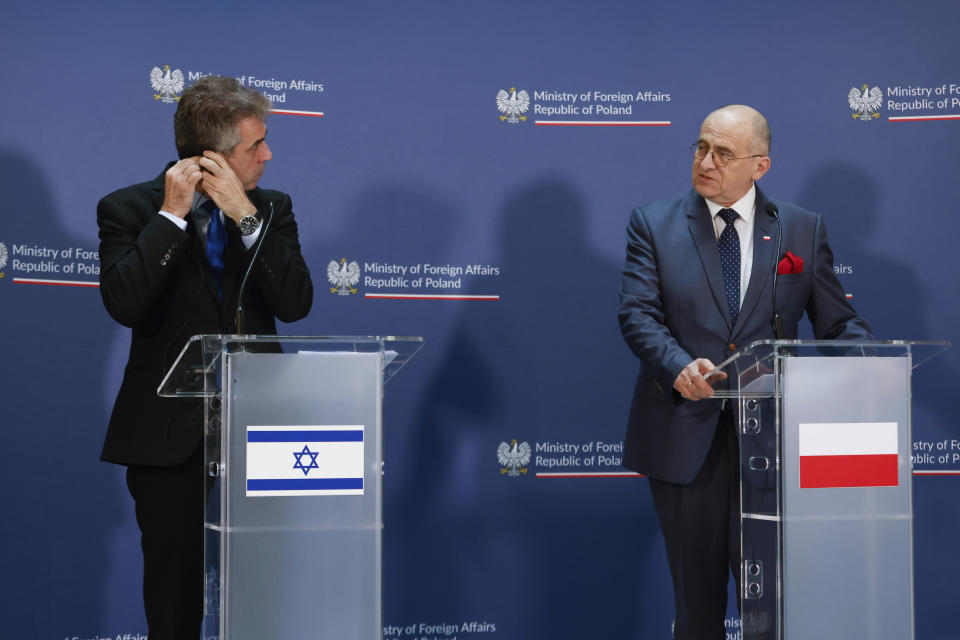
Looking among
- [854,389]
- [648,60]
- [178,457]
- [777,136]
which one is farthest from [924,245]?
[178,457]

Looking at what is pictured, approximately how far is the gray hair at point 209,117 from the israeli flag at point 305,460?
101cm

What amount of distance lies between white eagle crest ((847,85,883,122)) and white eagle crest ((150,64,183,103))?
275 centimetres

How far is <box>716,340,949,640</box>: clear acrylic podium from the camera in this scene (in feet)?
6.88

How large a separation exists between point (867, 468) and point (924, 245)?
229cm

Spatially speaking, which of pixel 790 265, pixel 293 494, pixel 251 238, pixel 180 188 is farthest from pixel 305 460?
pixel 790 265

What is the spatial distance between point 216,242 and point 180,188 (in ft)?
0.62

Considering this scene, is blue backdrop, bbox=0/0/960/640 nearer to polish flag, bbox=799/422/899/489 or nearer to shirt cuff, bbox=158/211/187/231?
shirt cuff, bbox=158/211/187/231

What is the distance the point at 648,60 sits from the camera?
413 centimetres

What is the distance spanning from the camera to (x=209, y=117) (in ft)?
8.88

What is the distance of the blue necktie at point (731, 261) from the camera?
113 inches

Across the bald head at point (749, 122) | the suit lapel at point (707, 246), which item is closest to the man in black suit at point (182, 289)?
the suit lapel at point (707, 246)

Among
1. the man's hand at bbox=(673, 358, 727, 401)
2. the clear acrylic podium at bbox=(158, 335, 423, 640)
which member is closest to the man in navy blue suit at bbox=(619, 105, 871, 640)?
the man's hand at bbox=(673, 358, 727, 401)

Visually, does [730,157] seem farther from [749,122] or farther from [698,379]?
[698,379]

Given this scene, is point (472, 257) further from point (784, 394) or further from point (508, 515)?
point (784, 394)
